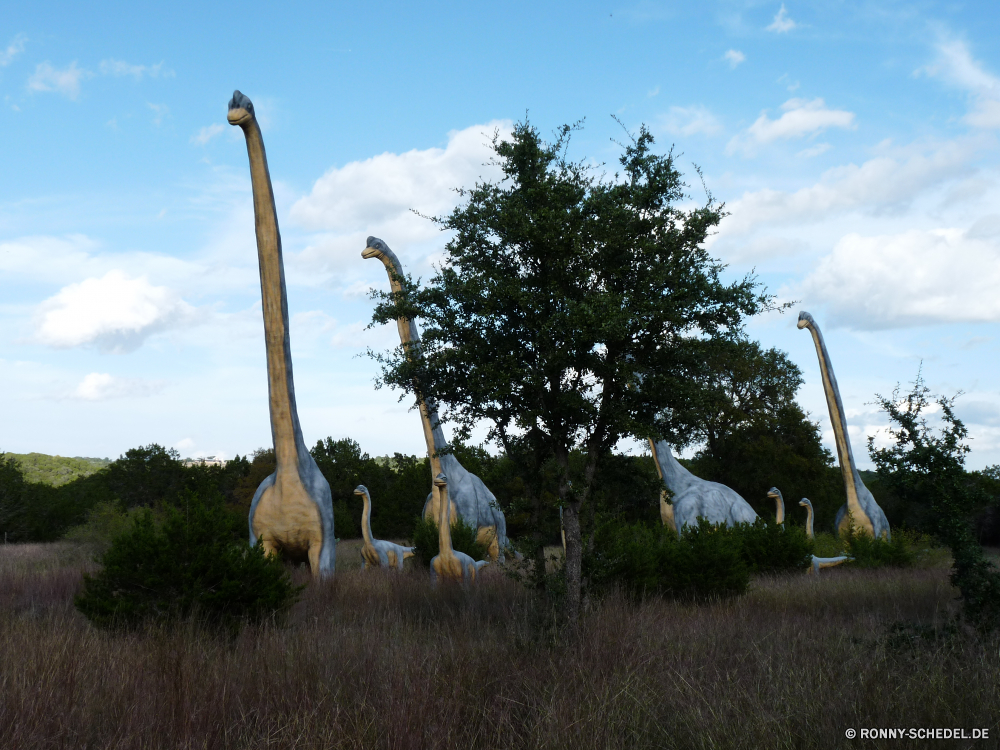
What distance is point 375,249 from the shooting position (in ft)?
44.6

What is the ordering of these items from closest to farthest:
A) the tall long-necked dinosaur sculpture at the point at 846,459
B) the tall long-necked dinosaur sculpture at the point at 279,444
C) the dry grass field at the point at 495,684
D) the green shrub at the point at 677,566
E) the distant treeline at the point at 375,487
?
the dry grass field at the point at 495,684 < the green shrub at the point at 677,566 < the tall long-necked dinosaur sculpture at the point at 279,444 < the tall long-necked dinosaur sculpture at the point at 846,459 < the distant treeline at the point at 375,487

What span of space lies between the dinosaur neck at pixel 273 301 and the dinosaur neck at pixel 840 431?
455 inches

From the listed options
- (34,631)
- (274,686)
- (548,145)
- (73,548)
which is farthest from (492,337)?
(73,548)

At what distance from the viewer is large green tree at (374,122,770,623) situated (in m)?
7.41

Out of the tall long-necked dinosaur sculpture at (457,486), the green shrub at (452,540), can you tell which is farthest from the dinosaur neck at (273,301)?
the green shrub at (452,540)

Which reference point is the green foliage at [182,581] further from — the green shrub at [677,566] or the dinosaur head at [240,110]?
the dinosaur head at [240,110]

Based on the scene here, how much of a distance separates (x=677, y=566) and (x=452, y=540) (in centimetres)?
417

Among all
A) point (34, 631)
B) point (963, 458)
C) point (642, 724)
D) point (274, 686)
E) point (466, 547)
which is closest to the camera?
point (642, 724)

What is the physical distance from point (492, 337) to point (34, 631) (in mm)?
4582

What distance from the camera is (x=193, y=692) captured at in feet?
15.5

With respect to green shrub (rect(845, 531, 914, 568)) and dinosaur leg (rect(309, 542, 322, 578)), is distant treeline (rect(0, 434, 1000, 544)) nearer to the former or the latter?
green shrub (rect(845, 531, 914, 568))

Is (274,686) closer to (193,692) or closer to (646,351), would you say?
(193,692)

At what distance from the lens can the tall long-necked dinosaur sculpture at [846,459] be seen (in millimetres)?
16812

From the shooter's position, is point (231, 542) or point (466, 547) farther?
point (466, 547)
